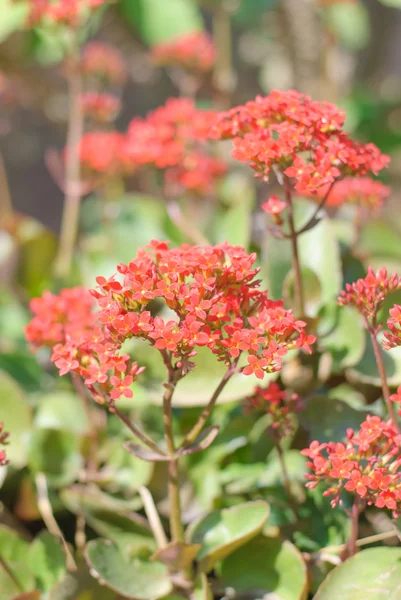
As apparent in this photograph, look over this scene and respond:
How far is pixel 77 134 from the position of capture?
1.67m

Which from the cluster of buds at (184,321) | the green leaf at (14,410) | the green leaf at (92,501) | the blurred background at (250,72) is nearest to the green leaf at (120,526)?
the green leaf at (92,501)

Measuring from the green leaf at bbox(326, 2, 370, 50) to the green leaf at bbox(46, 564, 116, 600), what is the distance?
2.26 m

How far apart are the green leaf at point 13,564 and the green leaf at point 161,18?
1.81 m

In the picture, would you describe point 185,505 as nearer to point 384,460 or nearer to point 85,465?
point 85,465

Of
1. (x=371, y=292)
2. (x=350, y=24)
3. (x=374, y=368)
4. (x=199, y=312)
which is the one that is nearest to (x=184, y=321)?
(x=199, y=312)

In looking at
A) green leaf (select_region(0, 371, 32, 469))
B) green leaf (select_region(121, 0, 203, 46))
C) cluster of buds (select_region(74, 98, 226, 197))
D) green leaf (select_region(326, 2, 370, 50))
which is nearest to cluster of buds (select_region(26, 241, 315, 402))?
green leaf (select_region(0, 371, 32, 469))

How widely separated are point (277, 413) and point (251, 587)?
27 cm

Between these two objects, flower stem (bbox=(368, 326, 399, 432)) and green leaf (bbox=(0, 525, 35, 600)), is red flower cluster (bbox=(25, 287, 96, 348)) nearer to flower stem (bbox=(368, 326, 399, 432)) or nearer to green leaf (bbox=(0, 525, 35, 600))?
green leaf (bbox=(0, 525, 35, 600))

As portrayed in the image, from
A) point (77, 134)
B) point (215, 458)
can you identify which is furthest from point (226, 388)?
point (77, 134)

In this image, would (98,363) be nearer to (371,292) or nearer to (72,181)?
(371,292)

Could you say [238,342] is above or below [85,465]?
above

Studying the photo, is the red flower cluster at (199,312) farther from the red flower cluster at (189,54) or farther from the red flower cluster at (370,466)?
the red flower cluster at (189,54)

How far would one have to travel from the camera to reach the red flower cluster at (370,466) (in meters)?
0.71

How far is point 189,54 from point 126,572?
132cm
